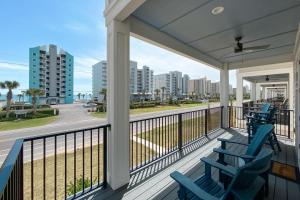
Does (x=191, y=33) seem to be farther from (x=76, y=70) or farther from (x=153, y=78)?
(x=153, y=78)

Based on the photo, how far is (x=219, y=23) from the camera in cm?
307

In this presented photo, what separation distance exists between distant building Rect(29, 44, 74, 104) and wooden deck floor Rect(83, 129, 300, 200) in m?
52.4

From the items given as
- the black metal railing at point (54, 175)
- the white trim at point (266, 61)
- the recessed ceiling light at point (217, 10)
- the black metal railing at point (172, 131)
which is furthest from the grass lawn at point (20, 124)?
the recessed ceiling light at point (217, 10)

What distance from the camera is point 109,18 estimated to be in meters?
2.57

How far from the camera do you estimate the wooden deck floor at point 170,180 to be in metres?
2.29

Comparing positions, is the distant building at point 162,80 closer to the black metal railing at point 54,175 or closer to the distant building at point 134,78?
the distant building at point 134,78

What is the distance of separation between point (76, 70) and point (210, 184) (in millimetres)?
60863

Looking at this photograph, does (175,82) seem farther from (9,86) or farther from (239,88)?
(239,88)

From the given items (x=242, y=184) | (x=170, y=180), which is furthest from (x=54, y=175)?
(x=242, y=184)

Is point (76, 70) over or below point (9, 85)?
over

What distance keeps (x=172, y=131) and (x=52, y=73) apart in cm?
5459

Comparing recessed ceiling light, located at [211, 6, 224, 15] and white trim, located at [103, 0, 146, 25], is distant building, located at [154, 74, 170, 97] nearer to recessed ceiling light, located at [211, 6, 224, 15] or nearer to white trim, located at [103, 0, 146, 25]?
recessed ceiling light, located at [211, 6, 224, 15]

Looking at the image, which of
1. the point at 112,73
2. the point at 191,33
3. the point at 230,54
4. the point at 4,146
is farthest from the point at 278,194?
the point at 4,146

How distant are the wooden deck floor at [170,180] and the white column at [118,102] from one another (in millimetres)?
201
